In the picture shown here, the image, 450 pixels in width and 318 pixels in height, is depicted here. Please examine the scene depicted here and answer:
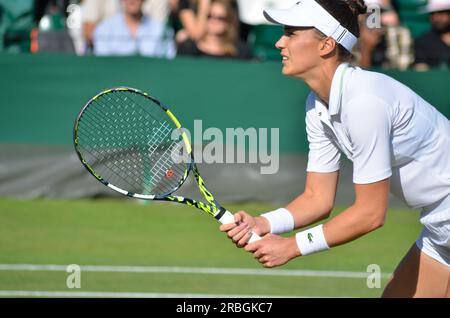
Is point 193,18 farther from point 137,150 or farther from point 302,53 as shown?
point 302,53

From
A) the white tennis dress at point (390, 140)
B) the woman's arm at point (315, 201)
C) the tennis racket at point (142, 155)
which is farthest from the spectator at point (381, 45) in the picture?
the white tennis dress at point (390, 140)

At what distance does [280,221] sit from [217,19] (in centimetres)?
570

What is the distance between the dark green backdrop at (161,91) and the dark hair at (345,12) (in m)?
5.19

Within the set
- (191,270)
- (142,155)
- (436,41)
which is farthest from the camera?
(436,41)

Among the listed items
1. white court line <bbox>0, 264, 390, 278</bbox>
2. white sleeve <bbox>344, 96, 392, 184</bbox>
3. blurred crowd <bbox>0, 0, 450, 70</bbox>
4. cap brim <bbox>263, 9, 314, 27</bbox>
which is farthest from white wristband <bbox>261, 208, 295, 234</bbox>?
blurred crowd <bbox>0, 0, 450, 70</bbox>

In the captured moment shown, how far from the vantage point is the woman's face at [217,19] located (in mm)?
10148

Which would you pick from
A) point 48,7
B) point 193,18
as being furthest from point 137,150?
point 48,7

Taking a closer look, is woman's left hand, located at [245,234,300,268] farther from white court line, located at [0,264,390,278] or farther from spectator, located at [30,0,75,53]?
spectator, located at [30,0,75,53]

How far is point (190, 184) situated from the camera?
966cm

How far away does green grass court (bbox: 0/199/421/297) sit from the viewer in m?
7.20

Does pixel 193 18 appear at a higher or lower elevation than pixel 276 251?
lower

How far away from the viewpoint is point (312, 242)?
171 inches
